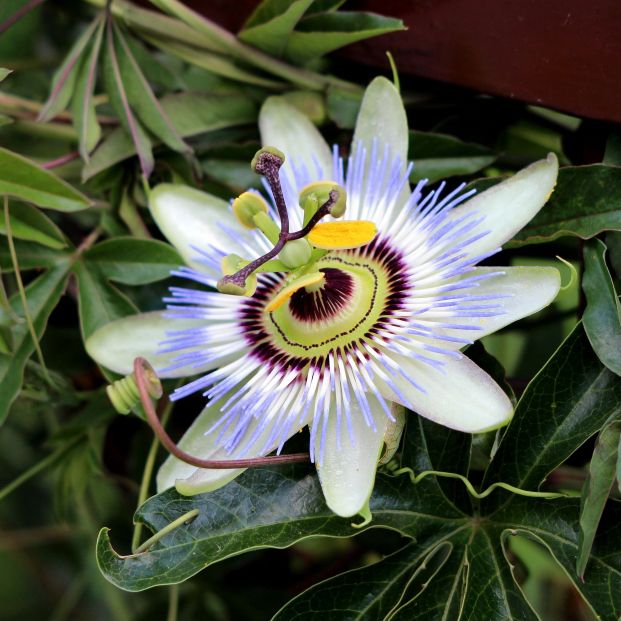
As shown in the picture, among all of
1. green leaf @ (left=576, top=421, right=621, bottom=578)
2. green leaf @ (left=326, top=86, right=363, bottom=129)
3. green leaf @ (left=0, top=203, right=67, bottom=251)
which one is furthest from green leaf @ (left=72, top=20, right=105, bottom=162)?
green leaf @ (left=576, top=421, right=621, bottom=578)

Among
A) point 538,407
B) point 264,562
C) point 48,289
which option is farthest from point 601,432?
point 264,562

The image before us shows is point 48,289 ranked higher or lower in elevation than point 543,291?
lower

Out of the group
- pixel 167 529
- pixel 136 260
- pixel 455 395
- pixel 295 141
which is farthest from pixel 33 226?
pixel 455 395

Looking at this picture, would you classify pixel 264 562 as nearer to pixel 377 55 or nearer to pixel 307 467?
pixel 307 467

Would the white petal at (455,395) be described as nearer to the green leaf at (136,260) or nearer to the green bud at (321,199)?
the green bud at (321,199)

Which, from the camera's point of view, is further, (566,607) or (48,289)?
(566,607)

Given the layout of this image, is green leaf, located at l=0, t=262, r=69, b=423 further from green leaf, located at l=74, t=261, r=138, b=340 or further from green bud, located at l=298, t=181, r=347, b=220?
green bud, located at l=298, t=181, r=347, b=220
